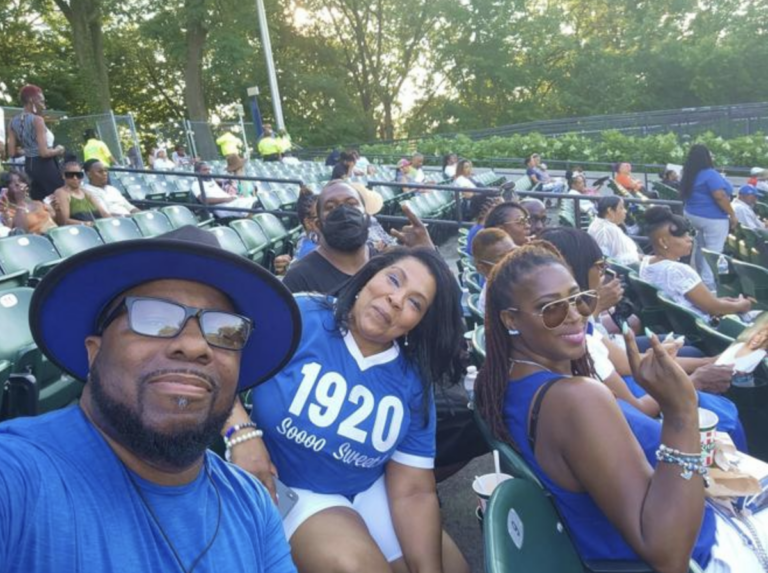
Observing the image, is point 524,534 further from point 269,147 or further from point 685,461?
point 269,147

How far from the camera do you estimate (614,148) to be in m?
17.5

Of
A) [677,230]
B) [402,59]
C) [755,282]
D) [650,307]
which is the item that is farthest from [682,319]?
[402,59]

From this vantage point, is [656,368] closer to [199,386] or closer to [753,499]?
[753,499]

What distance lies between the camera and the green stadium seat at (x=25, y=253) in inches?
173

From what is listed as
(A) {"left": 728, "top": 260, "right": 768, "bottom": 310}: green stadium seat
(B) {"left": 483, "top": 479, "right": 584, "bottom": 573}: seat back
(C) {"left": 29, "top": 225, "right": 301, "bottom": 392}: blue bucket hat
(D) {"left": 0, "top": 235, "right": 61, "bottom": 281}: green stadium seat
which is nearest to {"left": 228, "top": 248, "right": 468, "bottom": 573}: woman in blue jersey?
(B) {"left": 483, "top": 479, "right": 584, "bottom": 573}: seat back

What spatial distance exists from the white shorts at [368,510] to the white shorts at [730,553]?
2.91 feet

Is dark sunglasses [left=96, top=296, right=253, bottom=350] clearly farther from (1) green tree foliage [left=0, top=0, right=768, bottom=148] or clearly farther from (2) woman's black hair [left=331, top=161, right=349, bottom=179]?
(1) green tree foliage [left=0, top=0, right=768, bottom=148]

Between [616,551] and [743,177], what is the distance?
1577 cm

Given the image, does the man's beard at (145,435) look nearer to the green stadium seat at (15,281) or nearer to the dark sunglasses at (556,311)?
the dark sunglasses at (556,311)

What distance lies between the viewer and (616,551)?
1.60m

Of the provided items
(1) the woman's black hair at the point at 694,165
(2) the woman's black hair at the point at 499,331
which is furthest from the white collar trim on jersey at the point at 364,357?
(1) the woman's black hair at the point at 694,165

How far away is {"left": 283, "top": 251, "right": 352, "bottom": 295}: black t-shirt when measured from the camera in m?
2.86

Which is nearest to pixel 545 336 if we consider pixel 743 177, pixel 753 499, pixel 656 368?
pixel 656 368

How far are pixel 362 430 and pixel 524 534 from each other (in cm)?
67
